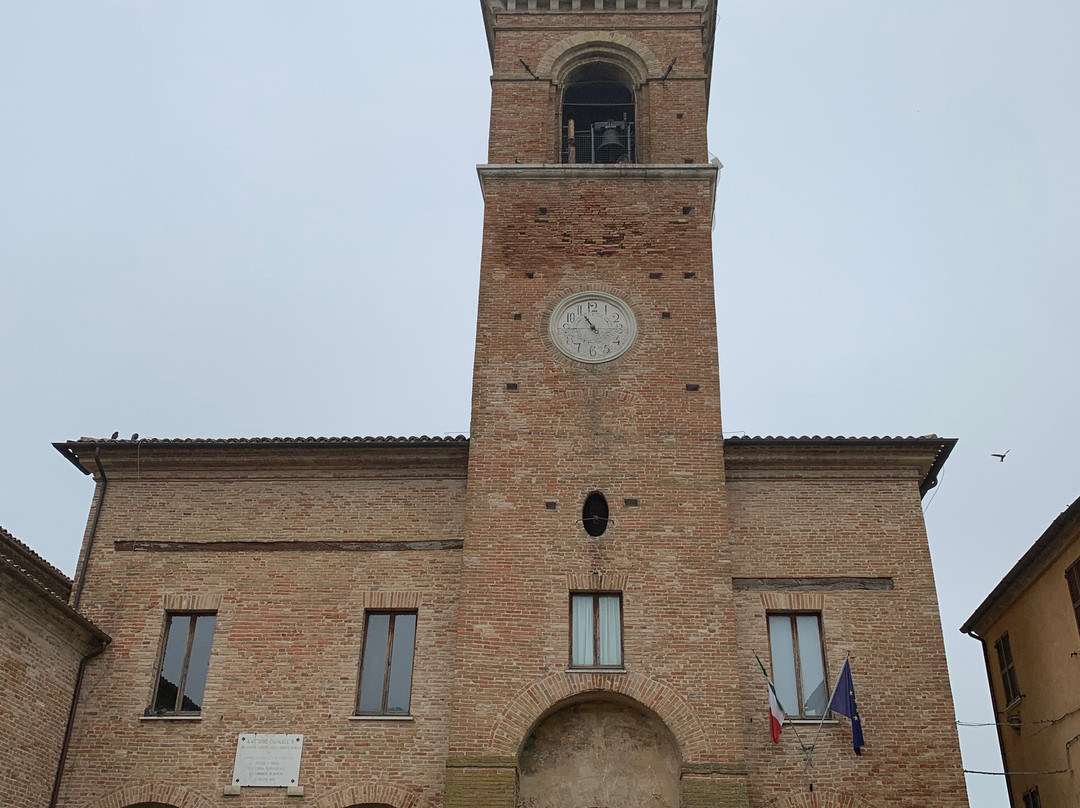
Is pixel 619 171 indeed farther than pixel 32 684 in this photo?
Yes

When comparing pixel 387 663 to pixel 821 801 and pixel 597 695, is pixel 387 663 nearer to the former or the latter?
pixel 597 695

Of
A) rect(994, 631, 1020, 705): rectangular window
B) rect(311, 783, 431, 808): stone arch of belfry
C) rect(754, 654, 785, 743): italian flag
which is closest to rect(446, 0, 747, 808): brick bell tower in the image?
rect(754, 654, 785, 743): italian flag

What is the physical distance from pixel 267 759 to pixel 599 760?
4281mm

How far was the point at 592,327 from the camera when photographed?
16.1 metres

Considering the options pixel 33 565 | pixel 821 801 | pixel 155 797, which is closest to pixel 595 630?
pixel 821 801

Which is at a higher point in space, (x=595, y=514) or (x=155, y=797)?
(x=595, y=514)

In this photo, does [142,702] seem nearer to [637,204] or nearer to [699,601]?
[699,601]

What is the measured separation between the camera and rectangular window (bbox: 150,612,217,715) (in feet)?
47.5

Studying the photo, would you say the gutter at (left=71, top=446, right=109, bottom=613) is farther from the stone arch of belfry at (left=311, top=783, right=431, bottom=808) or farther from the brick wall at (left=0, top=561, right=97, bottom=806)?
the stone arch of belfry at (left=311, top=783, right=431, bottom=808)

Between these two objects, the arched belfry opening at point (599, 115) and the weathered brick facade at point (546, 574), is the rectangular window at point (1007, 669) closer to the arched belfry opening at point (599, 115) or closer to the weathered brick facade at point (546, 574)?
the weathered brick facade at point (546, 574)

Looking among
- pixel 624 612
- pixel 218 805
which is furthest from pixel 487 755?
pixel 218 805

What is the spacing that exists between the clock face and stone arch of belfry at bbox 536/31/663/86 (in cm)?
492

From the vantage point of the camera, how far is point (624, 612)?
14000 mm

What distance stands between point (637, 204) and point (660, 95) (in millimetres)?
2615
